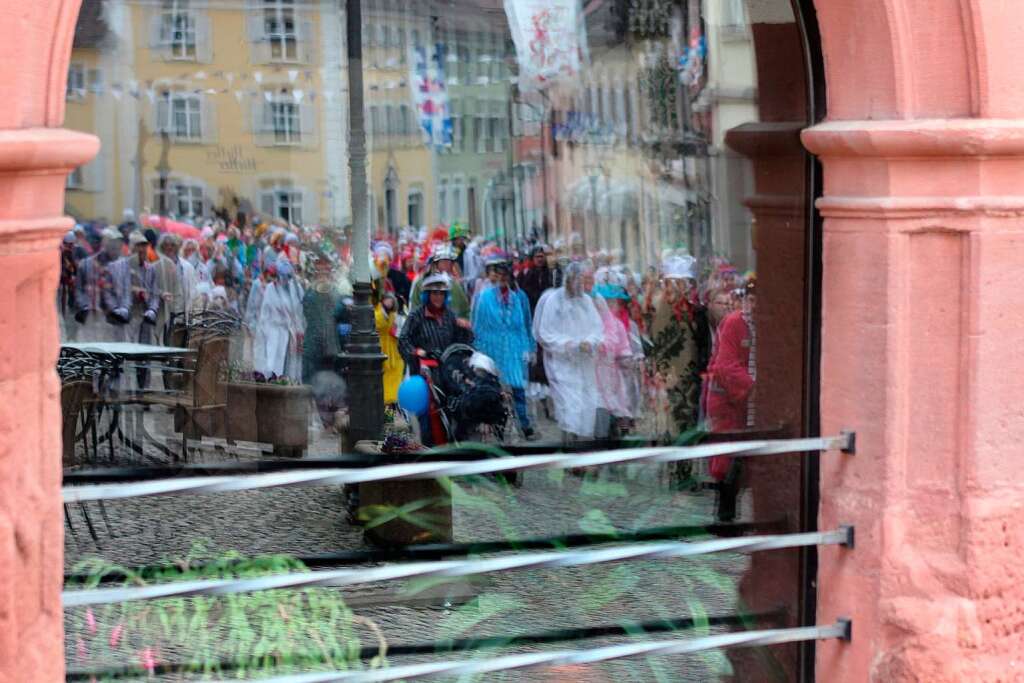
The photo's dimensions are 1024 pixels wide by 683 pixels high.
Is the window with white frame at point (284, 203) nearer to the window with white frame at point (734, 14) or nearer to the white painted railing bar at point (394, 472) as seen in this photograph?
the window with white frame at point (734, 14)

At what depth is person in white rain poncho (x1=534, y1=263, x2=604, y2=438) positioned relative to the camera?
14.6ft

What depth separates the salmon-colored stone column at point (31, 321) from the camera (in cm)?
232

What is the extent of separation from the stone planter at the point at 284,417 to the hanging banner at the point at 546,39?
4.19 feet

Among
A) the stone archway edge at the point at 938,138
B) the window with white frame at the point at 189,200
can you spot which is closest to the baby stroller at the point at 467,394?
the window with white frame at the point at 189,200

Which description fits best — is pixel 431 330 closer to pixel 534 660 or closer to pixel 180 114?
pixel 180 114

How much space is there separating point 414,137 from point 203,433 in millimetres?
1212

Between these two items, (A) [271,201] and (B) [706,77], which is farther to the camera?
(A) [271,201]

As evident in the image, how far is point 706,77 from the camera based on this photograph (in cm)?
394

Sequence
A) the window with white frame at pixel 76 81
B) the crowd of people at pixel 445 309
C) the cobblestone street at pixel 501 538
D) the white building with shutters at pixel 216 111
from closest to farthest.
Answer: the window with white frame at pixel 76 81 < the cobblestone street at pixel 501 538 < the white building with shutters at pixel 216 111 < the crowd of people at pixel 445 309

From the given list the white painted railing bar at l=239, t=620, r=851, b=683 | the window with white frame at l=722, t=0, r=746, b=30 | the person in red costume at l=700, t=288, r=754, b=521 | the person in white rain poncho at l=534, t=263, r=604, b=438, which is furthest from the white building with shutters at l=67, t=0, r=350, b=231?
the white painted railing bar at l=239, t=620, r=851, b=683

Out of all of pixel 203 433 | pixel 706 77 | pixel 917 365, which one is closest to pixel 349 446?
pixel 203 433

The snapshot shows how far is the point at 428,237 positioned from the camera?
4.51 meters

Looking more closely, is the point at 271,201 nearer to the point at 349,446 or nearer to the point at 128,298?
the point at 128,298

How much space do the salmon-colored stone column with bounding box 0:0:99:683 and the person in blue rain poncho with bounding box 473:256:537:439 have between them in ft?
7.03
